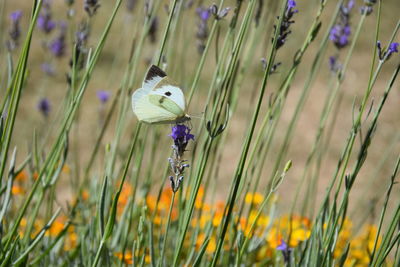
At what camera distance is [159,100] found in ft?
4.44

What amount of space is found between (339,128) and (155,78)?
3.51 metres

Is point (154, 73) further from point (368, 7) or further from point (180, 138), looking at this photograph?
point (368, 7)

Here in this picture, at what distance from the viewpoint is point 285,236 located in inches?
85.7

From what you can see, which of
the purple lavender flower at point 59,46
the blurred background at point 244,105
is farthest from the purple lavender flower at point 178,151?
the blurred background at point 244,105

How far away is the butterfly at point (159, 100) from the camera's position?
130 cm

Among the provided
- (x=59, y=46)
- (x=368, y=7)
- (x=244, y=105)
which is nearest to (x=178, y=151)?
(x=368, y=7)

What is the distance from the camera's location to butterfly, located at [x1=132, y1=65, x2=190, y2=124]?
1.30 metres

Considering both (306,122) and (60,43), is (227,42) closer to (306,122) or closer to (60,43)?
(60,43)

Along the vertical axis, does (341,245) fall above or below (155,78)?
below

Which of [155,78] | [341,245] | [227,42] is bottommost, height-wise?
[341,245]

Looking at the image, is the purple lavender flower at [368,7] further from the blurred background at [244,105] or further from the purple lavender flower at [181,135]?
the blurred background at [244,105]

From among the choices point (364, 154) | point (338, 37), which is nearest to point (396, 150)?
point (338, 37)

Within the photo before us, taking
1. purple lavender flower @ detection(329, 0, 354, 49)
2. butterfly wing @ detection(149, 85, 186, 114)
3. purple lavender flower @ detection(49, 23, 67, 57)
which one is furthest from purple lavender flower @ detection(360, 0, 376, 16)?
purple lavender flower @ detection(49, 23, 67, 57)

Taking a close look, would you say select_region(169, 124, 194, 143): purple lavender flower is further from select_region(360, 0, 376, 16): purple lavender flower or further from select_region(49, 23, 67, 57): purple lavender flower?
select_region(49, 23, 67, 57): purple lavender flower
